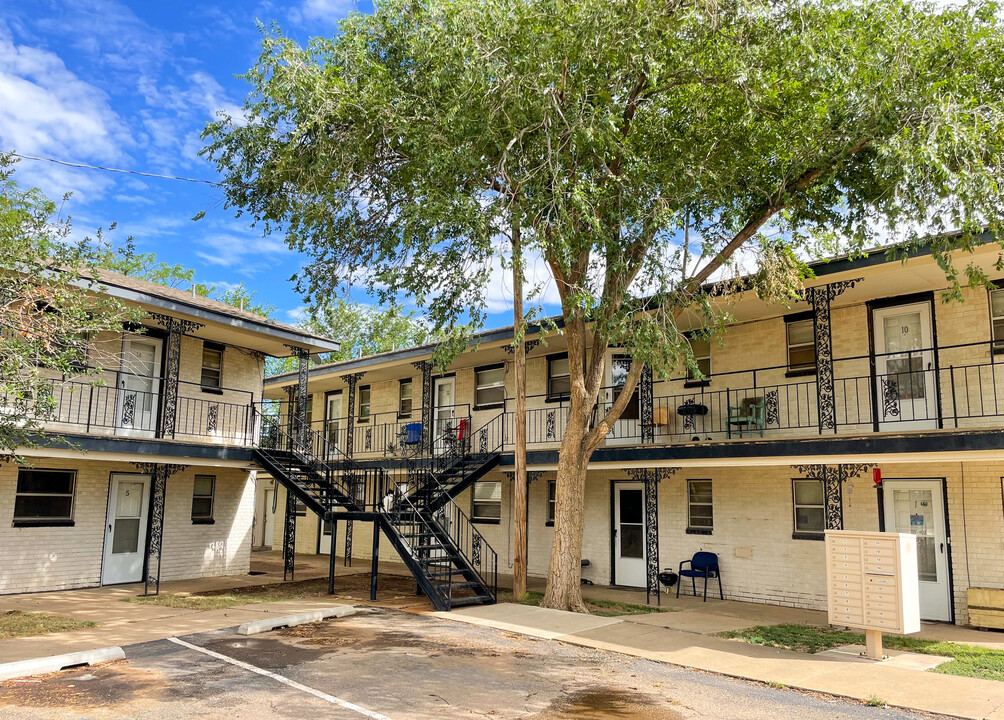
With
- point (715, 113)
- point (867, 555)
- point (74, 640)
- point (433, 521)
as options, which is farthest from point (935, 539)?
point (74, 640)

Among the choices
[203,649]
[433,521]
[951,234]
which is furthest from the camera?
[433,521]

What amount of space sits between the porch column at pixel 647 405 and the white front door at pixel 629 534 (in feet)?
5.35

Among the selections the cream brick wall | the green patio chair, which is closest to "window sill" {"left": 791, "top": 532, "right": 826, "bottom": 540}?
the green patio chair

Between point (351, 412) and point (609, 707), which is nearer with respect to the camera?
point (609, 707)

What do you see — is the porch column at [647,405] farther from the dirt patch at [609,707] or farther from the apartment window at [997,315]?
the dirt patch at [609,707]

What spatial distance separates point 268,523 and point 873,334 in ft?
77.4

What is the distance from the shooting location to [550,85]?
11789 mm

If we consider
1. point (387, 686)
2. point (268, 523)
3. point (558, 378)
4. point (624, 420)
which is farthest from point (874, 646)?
point (268, 523)

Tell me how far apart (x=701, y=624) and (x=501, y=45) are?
31.8 ft

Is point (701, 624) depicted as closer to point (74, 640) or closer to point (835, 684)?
point (835, 684)

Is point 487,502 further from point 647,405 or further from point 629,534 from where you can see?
point 647,405

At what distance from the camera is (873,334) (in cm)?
1441

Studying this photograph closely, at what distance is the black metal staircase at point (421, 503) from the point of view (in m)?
14.3

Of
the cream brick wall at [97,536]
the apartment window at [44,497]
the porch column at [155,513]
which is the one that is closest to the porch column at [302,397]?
the cream brick wall at [97,536]
